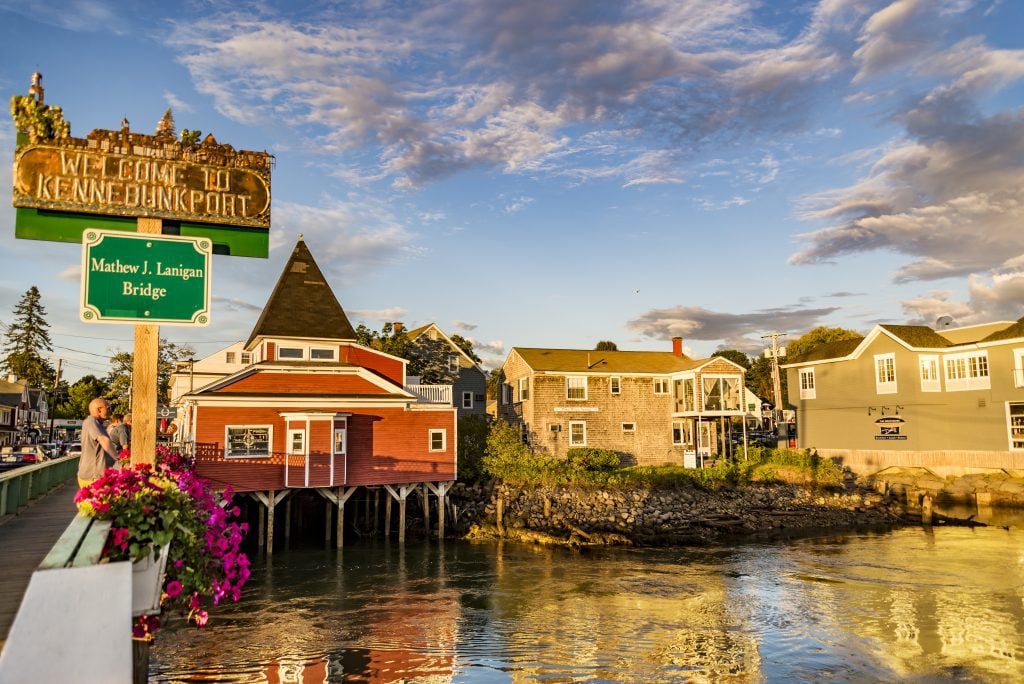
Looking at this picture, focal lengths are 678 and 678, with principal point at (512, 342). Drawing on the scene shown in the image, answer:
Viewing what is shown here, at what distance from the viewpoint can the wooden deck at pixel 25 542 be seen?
646 cm

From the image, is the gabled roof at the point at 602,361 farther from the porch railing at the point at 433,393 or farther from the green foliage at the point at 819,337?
the green foliage at the point at 819,337

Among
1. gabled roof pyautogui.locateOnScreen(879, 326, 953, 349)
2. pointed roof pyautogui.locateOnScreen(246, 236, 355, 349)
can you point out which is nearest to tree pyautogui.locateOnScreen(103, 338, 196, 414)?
pointed roof pyautogui.locateOnScreen(246, 236, 355, 349)

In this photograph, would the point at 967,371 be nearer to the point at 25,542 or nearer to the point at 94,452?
the point at 94,452

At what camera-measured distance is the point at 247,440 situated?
93.5 ft

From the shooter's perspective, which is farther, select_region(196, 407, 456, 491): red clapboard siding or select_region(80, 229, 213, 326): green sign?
select_region(196, 407, 456, 491): red clapboard siding

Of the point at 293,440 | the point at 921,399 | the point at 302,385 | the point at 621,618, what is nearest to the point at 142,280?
the point at 621,618

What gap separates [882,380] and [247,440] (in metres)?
38.4

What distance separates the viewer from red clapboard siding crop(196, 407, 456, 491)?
91.5 ft

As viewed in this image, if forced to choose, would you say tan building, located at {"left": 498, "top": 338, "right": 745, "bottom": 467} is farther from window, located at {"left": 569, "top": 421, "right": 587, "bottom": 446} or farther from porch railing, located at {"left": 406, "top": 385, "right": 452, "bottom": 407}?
porch railing, located at {"left": 406, "top": 385, "right": 452, "bottom": 407}

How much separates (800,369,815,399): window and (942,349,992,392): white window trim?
8.63 meters

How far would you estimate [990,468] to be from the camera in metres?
38.4

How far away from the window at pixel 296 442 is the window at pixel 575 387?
18764mm

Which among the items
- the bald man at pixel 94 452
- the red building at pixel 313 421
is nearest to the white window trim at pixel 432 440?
the red building at pixel 313 421

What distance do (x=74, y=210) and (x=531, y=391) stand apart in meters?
36.2
